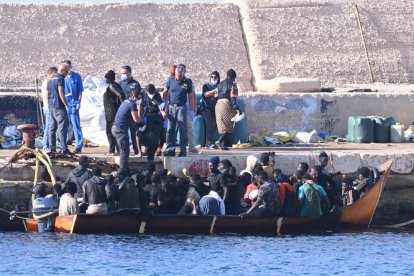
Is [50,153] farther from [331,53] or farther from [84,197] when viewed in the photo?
[331,53]

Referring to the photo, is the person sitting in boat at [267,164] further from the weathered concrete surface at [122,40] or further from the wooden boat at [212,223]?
the weathered concrete surface at [122,40]

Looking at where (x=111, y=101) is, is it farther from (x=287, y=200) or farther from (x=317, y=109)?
(x=317, y=109)

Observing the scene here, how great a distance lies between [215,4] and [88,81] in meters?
7.41

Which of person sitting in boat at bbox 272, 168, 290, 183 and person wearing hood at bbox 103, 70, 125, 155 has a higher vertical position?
person wearing hood at bbox 103, 70, 125, 155

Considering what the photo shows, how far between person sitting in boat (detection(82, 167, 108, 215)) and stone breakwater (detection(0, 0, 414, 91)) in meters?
10.2

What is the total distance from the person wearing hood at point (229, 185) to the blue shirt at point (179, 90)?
1.60 m

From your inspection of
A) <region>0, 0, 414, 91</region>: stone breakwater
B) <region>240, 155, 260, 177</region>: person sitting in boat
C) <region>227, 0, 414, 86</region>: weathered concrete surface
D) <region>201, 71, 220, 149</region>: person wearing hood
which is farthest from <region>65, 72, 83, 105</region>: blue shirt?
<region>227, 0, 414, 86</region>: weathered concrete surface

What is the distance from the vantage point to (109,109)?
91.7ft

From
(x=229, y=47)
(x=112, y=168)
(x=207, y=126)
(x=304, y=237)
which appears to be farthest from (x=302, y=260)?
(x=229, y=47)

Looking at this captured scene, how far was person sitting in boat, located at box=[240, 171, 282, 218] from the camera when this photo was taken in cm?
2623

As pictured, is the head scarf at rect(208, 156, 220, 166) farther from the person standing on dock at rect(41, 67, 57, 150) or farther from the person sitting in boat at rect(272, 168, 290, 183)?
the person standing on dock at rect(41, 67, 57, 150)

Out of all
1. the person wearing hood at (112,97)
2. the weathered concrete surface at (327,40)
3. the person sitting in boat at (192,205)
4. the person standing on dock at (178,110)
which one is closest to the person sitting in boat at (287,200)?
the person sitting in boat at (192,205)

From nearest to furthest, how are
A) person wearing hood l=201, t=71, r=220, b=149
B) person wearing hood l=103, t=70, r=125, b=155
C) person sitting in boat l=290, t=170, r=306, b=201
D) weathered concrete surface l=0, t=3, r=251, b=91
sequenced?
person sitting in boat l=290, t=170, r=306, b=201 → person wearing hood l=103, t=70, r=125, b=155 → person wearing hood l=201, t=71, r=220, b=149 → weathered concrete surface l=0, t=3, r=251, b=91

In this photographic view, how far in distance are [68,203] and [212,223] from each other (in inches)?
90.3
